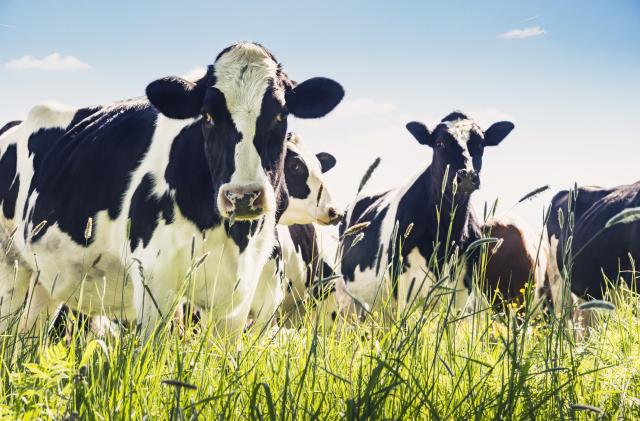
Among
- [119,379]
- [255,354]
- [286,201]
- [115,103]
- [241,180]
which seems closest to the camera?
[119,379]

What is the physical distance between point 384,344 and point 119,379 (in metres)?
1.01

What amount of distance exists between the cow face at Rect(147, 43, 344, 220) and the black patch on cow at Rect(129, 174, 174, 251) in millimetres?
390

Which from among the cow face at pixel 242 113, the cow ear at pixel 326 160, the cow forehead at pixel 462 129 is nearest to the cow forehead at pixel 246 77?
the cow face at pixel 242 113

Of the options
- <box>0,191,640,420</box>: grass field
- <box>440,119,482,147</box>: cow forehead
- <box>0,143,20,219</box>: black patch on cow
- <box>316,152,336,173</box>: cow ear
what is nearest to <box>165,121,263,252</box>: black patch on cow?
<box>0,191,640,420</box>: grass field

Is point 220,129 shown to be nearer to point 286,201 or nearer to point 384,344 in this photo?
point 286,201

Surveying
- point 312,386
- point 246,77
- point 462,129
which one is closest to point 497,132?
point 462,129

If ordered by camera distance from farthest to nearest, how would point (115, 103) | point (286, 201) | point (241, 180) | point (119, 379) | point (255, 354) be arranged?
point (115, 103)
point (286, 201)
point (241, 180)
point (255, 354)
point (119, 379)

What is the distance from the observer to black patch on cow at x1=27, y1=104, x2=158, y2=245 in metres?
5.47

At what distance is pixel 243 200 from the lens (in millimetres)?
4371

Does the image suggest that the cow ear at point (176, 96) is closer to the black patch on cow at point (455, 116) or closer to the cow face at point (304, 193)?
the cow face at point (304, 193)

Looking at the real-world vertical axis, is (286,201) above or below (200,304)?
above

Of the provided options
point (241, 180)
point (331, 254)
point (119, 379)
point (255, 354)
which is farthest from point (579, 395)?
point (331, 254)

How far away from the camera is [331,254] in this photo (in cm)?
1047

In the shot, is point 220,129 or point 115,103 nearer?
point 220,129
